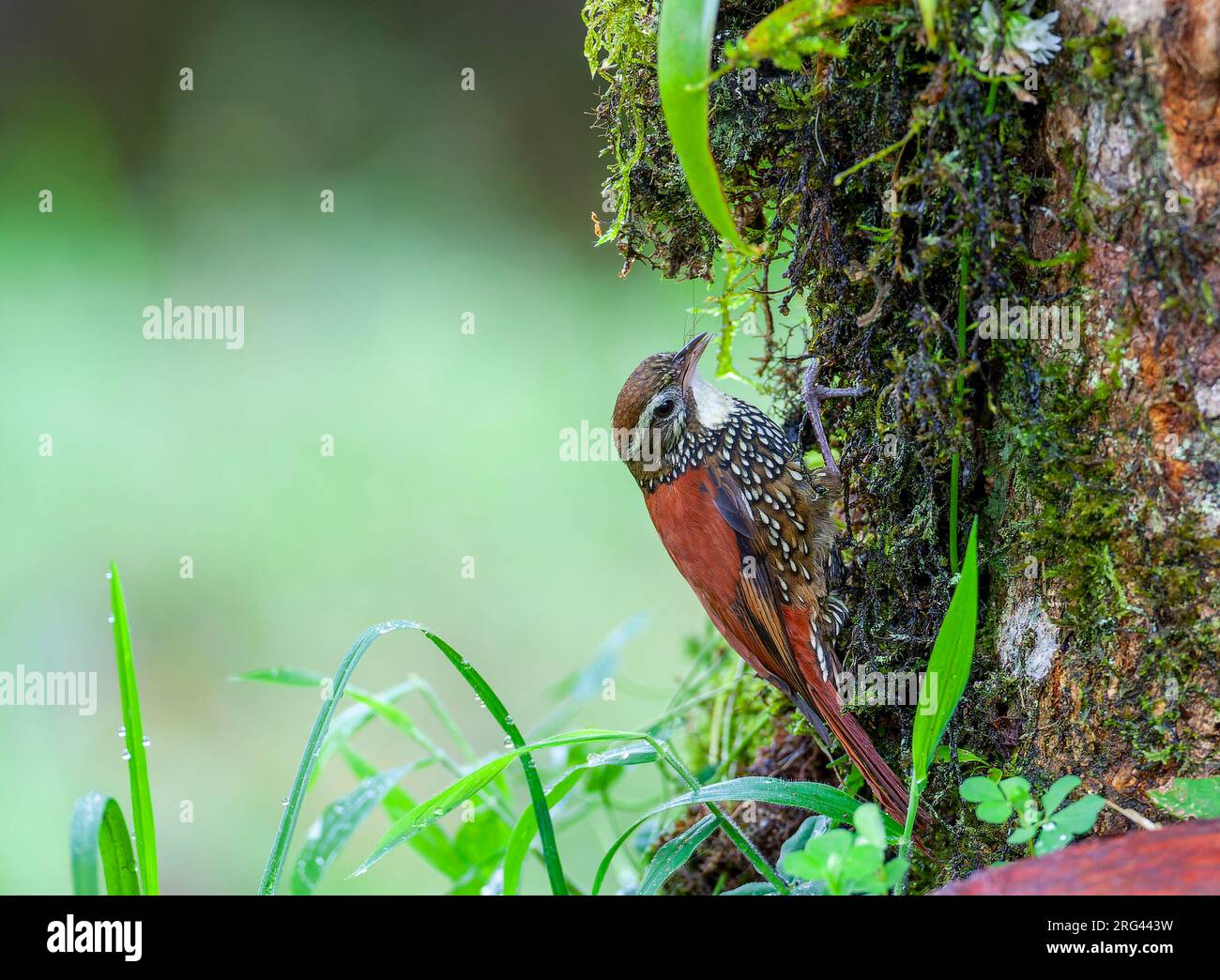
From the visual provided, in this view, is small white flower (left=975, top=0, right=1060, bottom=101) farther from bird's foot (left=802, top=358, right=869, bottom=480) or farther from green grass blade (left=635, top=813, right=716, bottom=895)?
green grass blade (left=635, top=813, right=716, bottom=895)

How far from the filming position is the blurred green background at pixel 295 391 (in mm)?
5043

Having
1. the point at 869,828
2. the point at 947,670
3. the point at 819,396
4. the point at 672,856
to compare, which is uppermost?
the point at 819,396

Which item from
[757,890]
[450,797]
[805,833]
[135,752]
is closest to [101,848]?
[135,752]

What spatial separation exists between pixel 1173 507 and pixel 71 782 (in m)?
4.80

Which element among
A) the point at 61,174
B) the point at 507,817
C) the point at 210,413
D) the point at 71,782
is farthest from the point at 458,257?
the point at 507,817

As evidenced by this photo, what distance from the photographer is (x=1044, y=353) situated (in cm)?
144

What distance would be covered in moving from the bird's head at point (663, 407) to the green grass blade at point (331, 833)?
0.97 m

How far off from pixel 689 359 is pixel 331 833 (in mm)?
1332

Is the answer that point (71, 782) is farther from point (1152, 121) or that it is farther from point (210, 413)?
point (1152, 121)

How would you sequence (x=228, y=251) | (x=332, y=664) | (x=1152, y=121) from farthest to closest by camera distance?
(x=228, y=251) → (x=332, y=664) → (x=1152, y=121)

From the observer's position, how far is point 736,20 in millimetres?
1806

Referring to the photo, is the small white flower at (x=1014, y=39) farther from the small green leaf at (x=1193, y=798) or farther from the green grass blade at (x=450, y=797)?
the green grass blade at (x=450, y=797)

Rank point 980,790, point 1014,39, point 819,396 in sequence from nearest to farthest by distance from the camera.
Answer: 1. point 980,790
2. point 1014,39
3. point 819,396

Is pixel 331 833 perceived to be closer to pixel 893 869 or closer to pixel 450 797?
pixel 450 797
